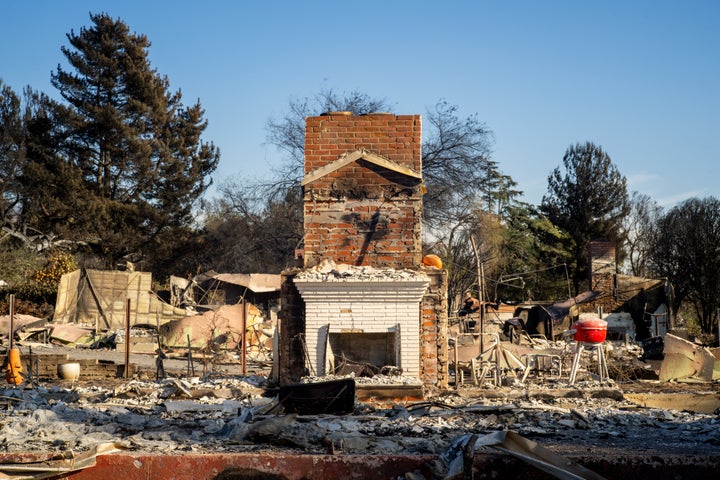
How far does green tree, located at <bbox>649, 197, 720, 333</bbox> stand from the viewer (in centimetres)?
3219

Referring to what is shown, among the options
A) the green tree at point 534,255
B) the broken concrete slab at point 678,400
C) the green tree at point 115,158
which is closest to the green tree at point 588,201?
the green tree at point 534,255

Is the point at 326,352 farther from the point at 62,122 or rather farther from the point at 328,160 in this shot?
the point at 62,122

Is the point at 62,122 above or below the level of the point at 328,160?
above

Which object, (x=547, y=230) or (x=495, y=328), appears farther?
(x=547, y=230)

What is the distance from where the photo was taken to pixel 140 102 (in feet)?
130

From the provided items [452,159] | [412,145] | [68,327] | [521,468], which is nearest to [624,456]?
[521,468]

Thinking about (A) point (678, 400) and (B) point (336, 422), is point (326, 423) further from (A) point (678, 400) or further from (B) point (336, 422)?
(A) point (678, 400)

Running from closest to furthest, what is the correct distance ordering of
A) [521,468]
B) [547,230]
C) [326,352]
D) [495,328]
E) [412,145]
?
[521,468] < [326,352] < [412,145] < [495,328] < [547,230]

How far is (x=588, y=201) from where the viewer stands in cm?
4644

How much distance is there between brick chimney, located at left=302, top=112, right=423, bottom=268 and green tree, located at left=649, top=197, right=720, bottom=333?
855 inches

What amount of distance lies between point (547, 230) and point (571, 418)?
3642 cm

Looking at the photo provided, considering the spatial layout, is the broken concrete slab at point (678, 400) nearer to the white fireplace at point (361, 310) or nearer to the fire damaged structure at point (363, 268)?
the fire damaged structure at point (363, 268)

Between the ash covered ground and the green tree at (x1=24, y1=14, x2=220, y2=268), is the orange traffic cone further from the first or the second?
the green tree at (x1=24, y1=14, x2=220, y2=268)

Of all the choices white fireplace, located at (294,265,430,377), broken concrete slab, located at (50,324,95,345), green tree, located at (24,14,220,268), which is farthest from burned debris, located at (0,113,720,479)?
green tree, located at (24,14,220,268)
